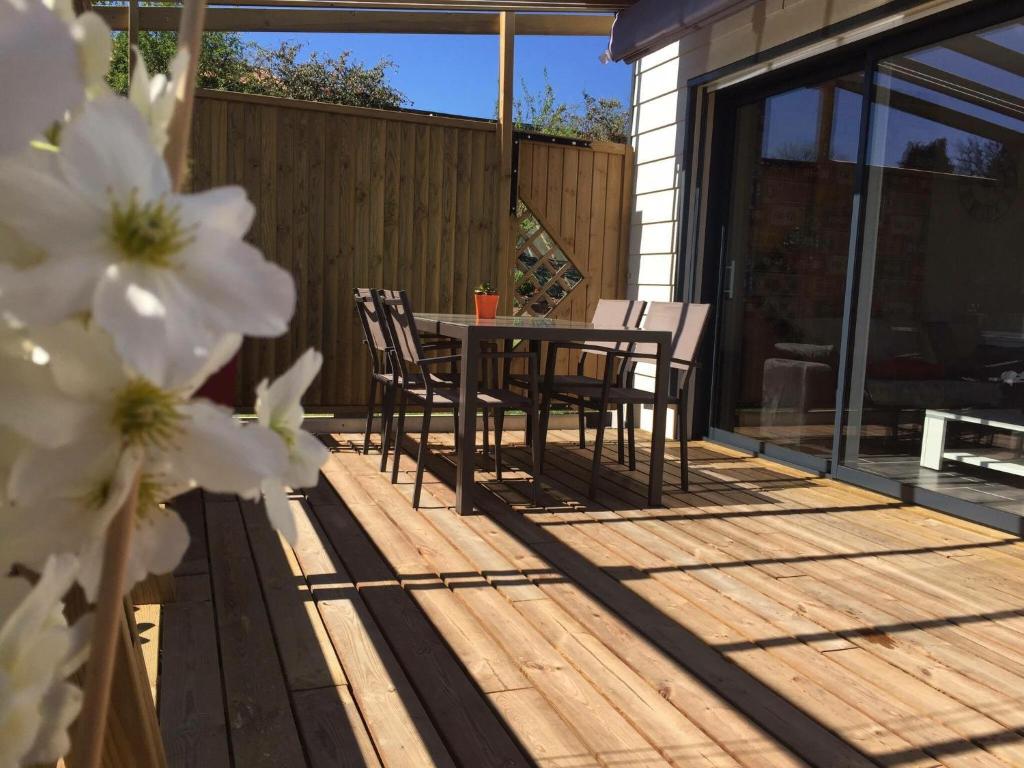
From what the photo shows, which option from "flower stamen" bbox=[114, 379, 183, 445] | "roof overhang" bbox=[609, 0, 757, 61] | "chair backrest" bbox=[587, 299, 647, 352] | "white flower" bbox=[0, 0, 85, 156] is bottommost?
"chair backrest" bbox=[587, 299, 647, 352]

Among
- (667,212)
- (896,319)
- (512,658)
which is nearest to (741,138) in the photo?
(667,212)

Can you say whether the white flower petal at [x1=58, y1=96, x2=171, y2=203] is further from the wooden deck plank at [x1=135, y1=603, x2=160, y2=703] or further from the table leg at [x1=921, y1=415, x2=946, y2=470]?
the table leg at [x1=921, y1=415, x2=946, y2=470]

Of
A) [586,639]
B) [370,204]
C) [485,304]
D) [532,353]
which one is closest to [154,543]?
[586,639]

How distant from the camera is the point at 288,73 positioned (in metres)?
13.6

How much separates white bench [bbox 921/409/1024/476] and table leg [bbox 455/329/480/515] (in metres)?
1.90

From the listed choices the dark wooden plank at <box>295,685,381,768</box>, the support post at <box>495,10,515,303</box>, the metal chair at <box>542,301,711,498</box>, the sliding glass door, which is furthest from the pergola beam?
the dark wooden plank at <box>295,685,381,768</box>

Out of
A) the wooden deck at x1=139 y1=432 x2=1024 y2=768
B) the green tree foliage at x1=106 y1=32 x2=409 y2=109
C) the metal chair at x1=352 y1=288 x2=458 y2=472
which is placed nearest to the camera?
the wooden deck at x1=139 y1=432 x2=1024 y2=768

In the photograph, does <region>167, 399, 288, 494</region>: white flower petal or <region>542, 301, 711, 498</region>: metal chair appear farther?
<region>542, 301, 711, 498</region>: metal chair

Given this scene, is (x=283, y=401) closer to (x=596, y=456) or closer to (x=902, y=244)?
(x=596, y=456)

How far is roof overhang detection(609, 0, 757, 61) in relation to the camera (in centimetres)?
396

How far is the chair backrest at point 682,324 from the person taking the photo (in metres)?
3.68

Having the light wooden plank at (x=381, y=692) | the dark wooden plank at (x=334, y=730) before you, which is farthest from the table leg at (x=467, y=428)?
the dark wooden plank at (x=334, y=730)

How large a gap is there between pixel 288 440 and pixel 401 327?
2.94m

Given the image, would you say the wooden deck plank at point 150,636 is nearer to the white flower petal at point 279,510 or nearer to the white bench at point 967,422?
the white flower petal at point 279,510
